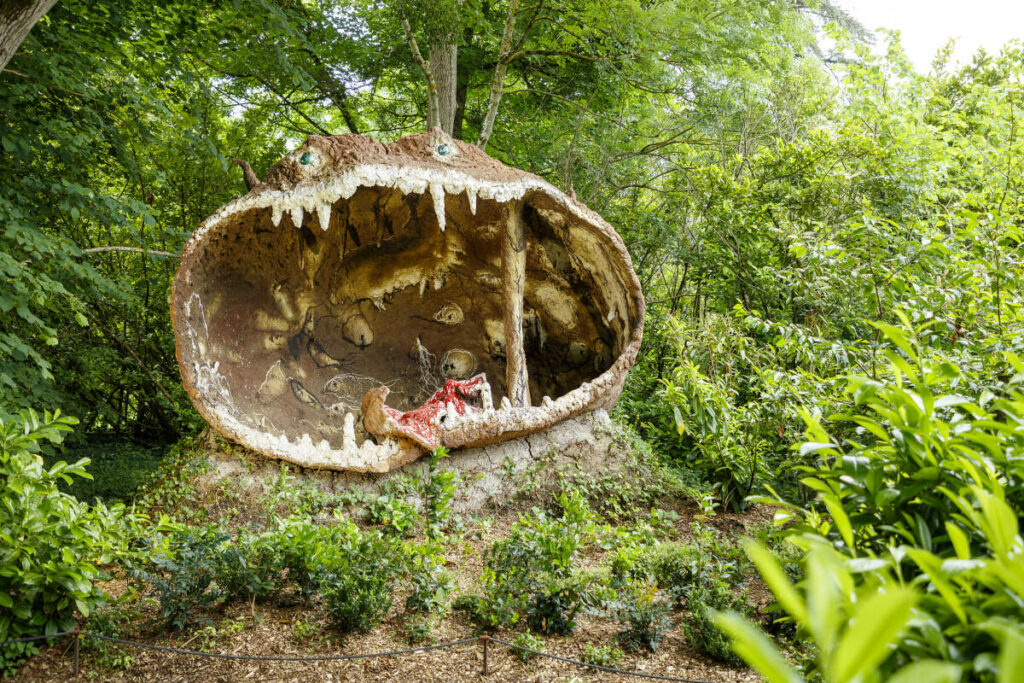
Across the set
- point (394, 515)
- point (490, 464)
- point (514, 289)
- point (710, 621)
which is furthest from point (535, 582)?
point (514, 289)

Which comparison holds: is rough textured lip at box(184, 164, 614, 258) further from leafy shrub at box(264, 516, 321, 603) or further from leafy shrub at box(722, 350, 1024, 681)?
leafy shrub at box(722, 350, 1024, 681)

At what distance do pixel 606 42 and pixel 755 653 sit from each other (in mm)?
6906

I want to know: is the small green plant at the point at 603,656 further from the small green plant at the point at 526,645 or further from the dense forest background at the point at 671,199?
the dense forest background at the point at 671,199

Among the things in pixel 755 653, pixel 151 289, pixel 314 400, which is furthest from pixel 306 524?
pixel 151 289

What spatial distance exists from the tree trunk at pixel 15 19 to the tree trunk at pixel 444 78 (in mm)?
3863

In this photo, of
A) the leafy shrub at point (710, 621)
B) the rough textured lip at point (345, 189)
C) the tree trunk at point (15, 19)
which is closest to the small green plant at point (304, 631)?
the leafy shrub at point (710, 621)

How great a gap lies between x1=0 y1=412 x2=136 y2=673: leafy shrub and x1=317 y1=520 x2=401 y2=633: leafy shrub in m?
0.83

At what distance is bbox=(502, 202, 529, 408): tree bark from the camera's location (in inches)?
208

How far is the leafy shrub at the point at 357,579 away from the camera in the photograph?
9.36 feet

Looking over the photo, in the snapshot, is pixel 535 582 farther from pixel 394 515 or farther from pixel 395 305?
pixel 395 305

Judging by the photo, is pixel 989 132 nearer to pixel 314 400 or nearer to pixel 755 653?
pixel 314 400

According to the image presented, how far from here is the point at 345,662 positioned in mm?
2699

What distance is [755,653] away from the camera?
2.06ft

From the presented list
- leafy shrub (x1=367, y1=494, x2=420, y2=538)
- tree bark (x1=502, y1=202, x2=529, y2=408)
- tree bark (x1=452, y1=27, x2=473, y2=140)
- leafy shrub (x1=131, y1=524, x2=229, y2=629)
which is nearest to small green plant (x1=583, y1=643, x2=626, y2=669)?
leafy shrub (x1=367, y1=494, x2=420, y2=538)
